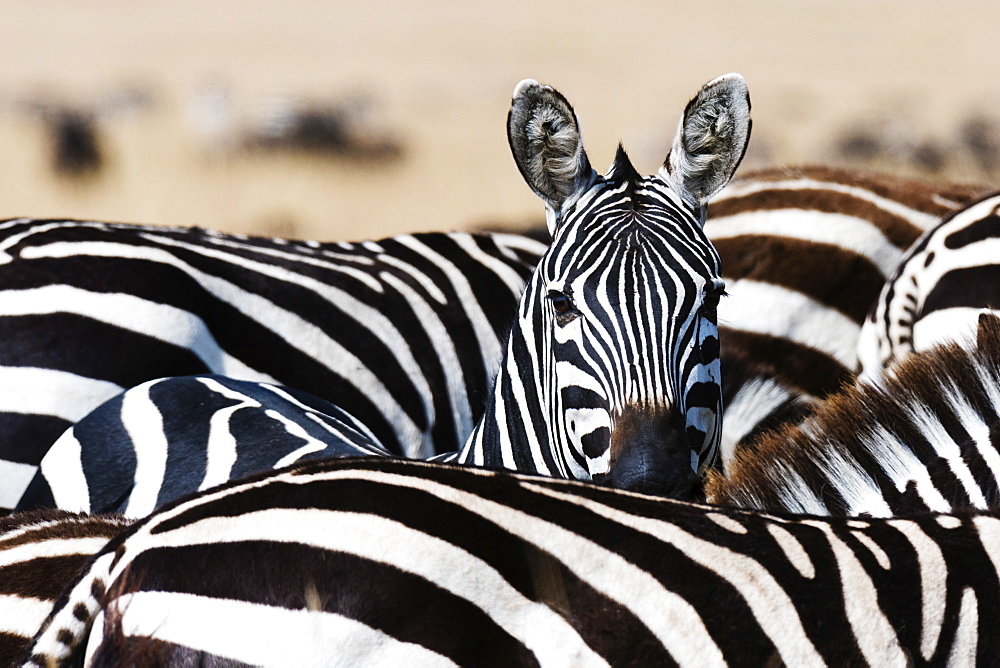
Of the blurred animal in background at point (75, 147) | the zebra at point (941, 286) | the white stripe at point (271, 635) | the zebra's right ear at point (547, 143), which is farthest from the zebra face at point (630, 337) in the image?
the blurred animal in background at point (75, 147)

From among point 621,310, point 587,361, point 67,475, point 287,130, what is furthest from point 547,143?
point 287,130

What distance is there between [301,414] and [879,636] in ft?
7.88

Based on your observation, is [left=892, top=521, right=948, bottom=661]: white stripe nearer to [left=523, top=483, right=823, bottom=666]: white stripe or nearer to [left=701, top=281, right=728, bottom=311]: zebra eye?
[left=523, top=483, right=823, bottom=666]: white stripe

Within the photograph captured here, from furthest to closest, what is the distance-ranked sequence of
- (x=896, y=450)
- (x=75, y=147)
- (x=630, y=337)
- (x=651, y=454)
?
(x=75, y=147) → (x=630, y=337) → (x=651, y=454) → (x=896, y=450)

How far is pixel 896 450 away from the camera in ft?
8.73

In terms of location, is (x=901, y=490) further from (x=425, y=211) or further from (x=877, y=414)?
(x=425, y=211)

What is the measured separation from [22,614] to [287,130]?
16968mm

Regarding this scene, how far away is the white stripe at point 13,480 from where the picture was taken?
4.31 m

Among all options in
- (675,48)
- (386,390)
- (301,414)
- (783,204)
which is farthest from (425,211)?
(675,48)

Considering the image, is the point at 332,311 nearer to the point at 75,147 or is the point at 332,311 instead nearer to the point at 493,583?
the point at 493,583

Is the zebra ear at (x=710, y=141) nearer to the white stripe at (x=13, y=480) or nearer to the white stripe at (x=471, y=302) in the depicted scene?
the white stripe at (x=471, y=302)

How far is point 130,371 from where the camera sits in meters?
4.54

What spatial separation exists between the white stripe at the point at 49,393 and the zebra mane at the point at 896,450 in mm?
2827

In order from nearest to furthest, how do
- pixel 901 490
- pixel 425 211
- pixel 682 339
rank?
pixel 901 490, pixel 682 339, pixel 425 211
